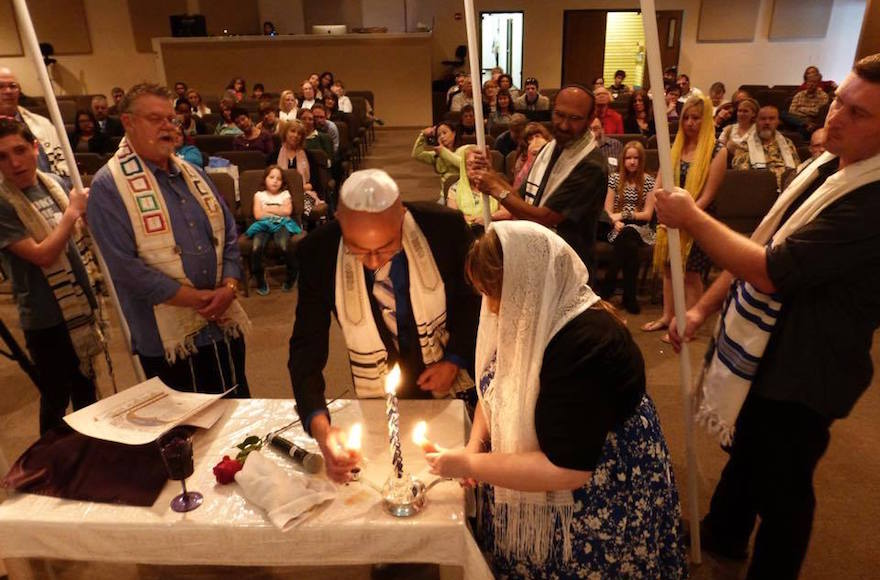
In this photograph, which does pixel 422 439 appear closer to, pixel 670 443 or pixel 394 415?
pixel 394 415

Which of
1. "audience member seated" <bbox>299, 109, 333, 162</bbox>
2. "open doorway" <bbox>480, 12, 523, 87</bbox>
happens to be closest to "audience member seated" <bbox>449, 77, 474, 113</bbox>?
"audience member seated" <bbox>299, 109, 333, 162</bbox>

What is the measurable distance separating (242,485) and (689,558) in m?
1.64

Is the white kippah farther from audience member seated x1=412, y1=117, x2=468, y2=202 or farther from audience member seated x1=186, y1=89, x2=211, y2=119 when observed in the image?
audience member seated x1=186, y1=89, x2=211, y2=119

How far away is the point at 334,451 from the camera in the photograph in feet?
5.20

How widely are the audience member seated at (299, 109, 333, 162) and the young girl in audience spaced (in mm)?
1566

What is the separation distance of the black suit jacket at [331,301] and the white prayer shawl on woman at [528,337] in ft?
1.42

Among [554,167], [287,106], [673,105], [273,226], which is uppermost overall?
[554,167]

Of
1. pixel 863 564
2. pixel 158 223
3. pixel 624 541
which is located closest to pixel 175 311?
pixel 158 223

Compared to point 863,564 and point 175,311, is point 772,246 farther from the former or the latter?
point 175,311

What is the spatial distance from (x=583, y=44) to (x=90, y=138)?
10.5m

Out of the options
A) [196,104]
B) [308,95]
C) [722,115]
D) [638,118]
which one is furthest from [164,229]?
[196,104]

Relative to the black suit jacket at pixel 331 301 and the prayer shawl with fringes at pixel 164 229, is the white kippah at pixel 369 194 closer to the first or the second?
the black suit jacket at pixel 331 301

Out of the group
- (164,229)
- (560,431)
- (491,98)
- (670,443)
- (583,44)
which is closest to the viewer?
(560,431)

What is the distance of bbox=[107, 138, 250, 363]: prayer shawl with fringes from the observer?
2.20 metres
